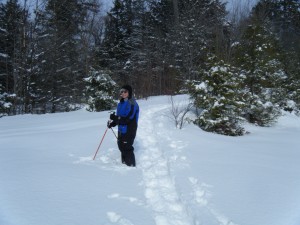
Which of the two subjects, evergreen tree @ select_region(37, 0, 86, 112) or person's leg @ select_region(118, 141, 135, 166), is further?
evergreen tree @ select_region(37, 0, 86, 112)

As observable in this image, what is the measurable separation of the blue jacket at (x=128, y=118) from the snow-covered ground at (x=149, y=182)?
71 cm

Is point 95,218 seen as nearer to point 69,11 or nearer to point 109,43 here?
point 69,11

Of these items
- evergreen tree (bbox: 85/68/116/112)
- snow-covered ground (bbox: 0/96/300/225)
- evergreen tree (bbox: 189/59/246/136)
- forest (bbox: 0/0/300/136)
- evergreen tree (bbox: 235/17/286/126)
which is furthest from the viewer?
evergreen tree (bbox: 85/68/116/112)

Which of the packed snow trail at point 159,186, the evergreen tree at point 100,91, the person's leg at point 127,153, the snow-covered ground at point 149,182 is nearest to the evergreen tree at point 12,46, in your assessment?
the evergreen tree at point 100,91

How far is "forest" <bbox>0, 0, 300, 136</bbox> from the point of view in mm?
10210

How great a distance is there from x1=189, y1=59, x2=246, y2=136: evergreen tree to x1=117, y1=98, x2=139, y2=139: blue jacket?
4.41m

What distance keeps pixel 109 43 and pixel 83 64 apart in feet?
21.9

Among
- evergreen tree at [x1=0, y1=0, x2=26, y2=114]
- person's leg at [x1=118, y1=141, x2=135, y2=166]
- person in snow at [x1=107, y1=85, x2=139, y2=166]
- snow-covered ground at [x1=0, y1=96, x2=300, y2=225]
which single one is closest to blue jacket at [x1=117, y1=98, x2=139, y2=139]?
person in snow at [x1=107, y1=85, x2=139, y2=166]

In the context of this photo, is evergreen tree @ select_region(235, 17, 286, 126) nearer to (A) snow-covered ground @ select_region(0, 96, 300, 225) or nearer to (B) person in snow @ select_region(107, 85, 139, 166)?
(A) snow-covered ground @ select_region(0, 96, 300, 225)

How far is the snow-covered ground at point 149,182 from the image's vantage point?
11.3ft

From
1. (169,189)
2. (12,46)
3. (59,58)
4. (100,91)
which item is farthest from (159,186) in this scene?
(12,46)

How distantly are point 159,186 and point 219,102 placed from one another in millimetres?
5517

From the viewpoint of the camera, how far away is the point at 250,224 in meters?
3.38

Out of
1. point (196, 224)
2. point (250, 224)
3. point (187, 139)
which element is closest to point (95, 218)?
point (196, 224)
